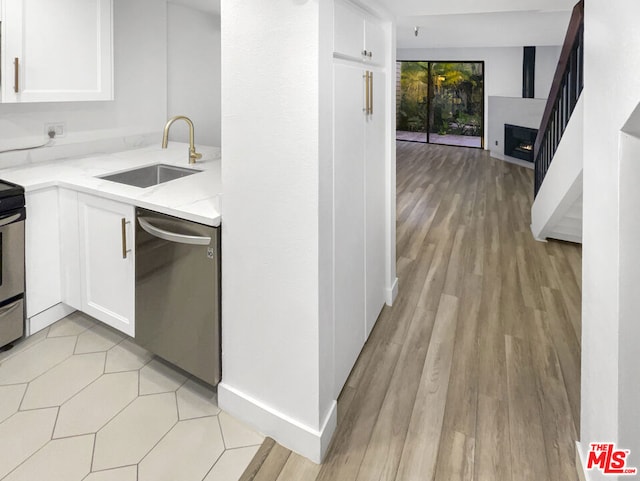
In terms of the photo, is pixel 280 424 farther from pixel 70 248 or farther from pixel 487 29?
pixel 487 29

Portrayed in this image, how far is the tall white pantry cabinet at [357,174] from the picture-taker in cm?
175

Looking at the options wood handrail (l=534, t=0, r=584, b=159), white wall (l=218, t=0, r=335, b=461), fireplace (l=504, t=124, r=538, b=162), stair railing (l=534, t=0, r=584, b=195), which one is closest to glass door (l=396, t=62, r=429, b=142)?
fireplace (l=504, t=124, r=538, b=162)

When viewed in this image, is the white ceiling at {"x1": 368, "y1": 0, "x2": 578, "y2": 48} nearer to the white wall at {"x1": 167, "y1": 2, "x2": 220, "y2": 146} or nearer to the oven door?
the white wall at {"x1": 167, "y1": 2, "x2": 220, "y2": 146}

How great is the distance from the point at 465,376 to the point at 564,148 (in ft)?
7.53

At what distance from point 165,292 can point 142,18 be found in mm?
2390

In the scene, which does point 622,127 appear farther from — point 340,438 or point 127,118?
point 127,118

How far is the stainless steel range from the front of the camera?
2100 millimetres

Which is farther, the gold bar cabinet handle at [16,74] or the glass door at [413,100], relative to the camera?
the glass door at [413,100]

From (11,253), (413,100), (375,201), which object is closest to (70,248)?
(11,253)

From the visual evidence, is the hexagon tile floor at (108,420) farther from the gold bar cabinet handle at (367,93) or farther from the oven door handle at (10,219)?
the gold bar cabinet handle at (367,93)

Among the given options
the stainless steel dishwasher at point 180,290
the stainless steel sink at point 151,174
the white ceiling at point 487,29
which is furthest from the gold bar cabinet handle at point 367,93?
the white ceiling at point 487,29

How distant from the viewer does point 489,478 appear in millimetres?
1551

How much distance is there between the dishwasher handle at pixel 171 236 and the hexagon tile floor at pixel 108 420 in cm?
75

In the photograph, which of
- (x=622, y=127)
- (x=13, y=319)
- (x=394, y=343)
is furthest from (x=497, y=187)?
(x=13, y=319)
